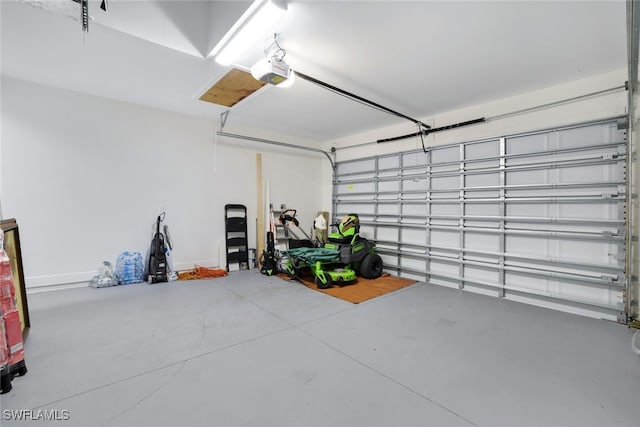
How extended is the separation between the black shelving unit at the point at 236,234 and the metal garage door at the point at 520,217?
2851 mm

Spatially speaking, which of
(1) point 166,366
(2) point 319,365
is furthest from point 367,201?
(1) point 166,366

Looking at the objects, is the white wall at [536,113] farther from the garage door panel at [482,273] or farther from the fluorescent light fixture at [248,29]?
the fluorescent light fixture at [248,29]

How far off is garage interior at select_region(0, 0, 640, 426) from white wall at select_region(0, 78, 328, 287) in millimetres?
28

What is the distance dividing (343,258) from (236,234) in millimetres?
2378

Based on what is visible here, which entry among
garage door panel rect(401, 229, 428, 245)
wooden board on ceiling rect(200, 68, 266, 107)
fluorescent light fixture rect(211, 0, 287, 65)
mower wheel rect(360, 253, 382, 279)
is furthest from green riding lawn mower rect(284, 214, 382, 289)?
fluorescent light fixture rect(211, 0, 287, 65)

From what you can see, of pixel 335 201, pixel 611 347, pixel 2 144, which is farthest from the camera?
pixel 335 201

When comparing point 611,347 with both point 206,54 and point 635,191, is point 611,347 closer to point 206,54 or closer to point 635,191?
point 635,191

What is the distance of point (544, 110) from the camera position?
12.6 ft

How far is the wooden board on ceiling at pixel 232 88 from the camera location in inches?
137

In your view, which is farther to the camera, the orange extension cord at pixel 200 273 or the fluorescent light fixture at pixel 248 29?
the orange extension cord at pixel 200 273

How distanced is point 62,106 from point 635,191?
761cm

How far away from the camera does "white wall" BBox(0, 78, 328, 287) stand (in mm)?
3820

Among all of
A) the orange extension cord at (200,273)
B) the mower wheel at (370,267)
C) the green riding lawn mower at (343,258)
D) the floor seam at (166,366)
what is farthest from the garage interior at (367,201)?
the mower wheel at (370,267)

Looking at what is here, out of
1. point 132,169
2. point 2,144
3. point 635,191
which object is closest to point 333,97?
point 132,169
